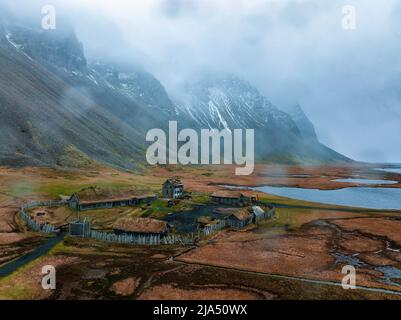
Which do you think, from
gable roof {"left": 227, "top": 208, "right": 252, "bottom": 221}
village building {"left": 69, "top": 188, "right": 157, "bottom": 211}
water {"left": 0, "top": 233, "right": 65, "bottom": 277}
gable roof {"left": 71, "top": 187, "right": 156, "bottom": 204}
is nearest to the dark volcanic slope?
gable roof {"left": 71, "top": 187, "right": 156, "bottom": 204}

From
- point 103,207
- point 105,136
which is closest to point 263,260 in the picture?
point 103,207

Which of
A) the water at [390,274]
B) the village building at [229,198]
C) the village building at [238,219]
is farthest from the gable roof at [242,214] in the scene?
the water at [390,274]

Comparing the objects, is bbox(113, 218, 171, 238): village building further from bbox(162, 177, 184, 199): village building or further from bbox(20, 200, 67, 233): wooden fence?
bbox(162, 177, 184, 199): village building

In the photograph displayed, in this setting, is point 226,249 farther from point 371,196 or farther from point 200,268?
point 371,196

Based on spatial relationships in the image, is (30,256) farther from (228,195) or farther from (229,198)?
(228,195)

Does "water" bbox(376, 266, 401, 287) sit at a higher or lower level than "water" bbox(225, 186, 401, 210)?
lower

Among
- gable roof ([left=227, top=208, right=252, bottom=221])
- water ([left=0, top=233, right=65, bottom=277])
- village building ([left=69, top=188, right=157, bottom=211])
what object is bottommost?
water ([left=0, top=233, right=65, bottom=277])
